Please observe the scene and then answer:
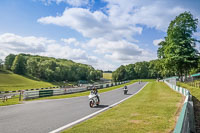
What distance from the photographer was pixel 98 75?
154 metres

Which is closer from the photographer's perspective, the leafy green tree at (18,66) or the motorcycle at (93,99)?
the motorcycle at (93,99)

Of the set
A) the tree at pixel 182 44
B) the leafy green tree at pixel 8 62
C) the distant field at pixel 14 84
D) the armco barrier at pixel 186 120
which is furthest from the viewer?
the leafy green tree at pixel 8 62

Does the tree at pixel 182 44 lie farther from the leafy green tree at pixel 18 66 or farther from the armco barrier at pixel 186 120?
the leafy green tree at pixel 18 66

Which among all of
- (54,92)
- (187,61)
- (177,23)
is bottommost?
(54,92)

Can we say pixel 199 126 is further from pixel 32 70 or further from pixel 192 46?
pixel 32 70

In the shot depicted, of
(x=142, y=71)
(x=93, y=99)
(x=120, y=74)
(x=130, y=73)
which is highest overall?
(x=142, y=71)

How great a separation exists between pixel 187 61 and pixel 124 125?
32.7 metres

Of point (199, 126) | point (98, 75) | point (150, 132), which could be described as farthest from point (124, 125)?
point (98, 75)

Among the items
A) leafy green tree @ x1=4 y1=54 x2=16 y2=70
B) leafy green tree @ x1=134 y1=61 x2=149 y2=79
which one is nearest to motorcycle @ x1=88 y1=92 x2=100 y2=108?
leafy green tree @ x1=4 y1=54 x2=16 y2=70

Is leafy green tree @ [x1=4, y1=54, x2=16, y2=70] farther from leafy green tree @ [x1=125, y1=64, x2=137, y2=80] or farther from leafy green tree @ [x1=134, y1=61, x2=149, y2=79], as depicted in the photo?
leafy green tree @ [x1=134, y1=61, x2=149, y2=79]

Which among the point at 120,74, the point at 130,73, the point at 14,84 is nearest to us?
the point at 14,84

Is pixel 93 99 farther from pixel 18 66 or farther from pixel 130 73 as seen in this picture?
pixel 130 73

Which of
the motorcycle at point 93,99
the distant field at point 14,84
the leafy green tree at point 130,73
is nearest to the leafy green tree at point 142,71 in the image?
the leafy green tree at point 130,73

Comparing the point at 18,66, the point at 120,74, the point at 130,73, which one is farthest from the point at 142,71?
the point at 18,66
